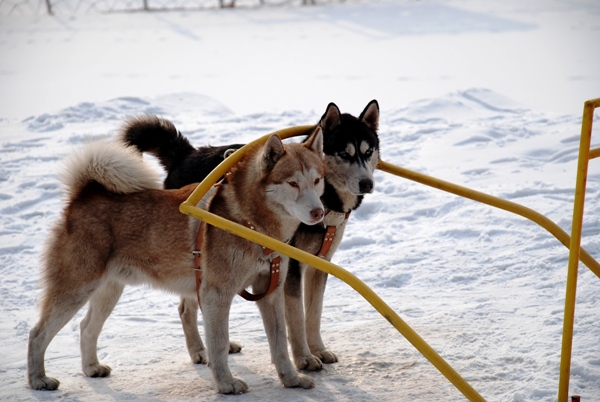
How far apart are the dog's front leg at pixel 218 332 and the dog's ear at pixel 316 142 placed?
0.85 metres

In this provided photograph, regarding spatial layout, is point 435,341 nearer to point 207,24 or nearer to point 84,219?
point 84,219

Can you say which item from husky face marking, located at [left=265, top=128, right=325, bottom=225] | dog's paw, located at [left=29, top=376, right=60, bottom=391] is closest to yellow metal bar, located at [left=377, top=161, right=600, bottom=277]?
husky face marking, located at [left=265, top=128, right=325, bottom=225]

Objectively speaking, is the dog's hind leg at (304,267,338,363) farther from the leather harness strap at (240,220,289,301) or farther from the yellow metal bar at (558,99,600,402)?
the yellow metal bar at (558,99,600,402)

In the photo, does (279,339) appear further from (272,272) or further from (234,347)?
(234,347)

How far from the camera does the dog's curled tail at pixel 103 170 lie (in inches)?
160

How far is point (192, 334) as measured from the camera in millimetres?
4535

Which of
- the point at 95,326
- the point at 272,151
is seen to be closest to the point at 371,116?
the point at 272,151

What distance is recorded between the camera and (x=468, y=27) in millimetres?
16656

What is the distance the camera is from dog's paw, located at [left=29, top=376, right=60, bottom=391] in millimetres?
4008

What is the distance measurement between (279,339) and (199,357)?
2.18ft

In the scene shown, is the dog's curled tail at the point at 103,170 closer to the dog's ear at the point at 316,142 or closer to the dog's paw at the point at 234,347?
the dog's ear at the point at 316,142

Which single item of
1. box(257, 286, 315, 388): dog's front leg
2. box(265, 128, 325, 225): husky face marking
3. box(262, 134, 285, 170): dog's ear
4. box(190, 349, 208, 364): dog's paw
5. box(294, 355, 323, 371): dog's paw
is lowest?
box(190, 349, 208, 364): dog's paw

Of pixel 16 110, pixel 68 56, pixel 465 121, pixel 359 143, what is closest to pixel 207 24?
pixel 68 56

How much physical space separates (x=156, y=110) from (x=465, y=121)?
13.9 feet
